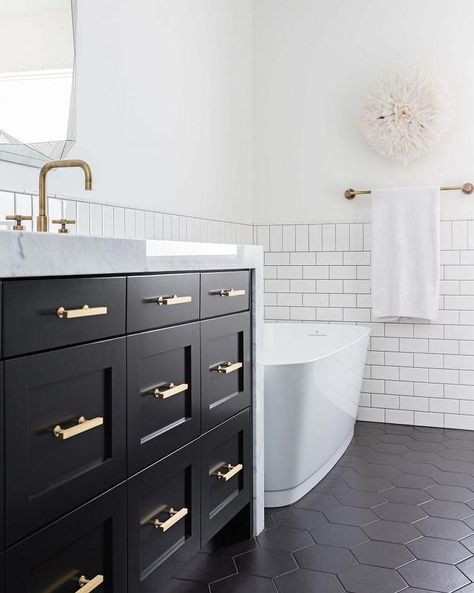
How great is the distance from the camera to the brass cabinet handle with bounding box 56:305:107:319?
135 cm

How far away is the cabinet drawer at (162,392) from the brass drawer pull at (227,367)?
6.5 inches

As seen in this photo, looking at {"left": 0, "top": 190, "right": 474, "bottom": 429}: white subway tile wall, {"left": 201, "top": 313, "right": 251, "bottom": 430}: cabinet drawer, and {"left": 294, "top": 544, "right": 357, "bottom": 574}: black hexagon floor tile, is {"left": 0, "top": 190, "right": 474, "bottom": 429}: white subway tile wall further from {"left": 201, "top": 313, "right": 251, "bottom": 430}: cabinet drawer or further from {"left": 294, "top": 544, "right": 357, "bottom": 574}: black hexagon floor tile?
{"left": 294, "top": 544, "right": 357, "bottom": 574}: black hexagon floor tile

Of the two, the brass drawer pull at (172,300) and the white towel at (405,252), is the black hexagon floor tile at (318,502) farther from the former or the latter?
the white towel at (405,252)

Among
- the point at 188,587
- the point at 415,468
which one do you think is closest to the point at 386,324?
the point at 415,468

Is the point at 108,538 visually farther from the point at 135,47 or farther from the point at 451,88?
the point at 451,88

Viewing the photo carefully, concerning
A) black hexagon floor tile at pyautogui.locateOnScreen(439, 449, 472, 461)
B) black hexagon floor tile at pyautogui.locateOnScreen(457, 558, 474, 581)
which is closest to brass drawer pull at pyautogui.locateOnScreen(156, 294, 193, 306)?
black hexagon floor tile at pyautogui.locateOnScreen(457, 558, 474, 581)

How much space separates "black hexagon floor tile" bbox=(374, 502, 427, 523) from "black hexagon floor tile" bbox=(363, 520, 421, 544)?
0.05 meters

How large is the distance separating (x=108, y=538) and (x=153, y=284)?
0.63 metres

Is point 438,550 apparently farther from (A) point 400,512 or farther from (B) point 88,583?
(B) point 88,583

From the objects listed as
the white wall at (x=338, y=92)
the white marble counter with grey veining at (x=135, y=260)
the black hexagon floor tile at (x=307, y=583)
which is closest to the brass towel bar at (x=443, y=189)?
the white wall at (x=338, y=92)

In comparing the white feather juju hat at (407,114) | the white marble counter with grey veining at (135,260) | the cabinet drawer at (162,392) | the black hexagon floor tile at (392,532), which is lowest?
the black hexagon floor tile at (392,532)

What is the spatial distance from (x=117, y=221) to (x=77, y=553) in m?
1.69

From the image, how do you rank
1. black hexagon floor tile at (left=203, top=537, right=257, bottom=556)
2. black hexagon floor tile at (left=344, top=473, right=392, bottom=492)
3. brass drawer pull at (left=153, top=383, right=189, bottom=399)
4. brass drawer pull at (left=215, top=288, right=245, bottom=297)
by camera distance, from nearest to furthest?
brass drawer pull at (left=153, top=383, right=189, bottom=399), brass drawer pull at (left=215, top=288, right=245, bottom=297), black hexagon floor tile at (left=203, top=537, right=257, bottom=556), black hexagon floor tile at (left=344, top=473, right=392, bottom=492)

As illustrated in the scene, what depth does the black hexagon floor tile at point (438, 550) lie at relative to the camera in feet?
7.48
